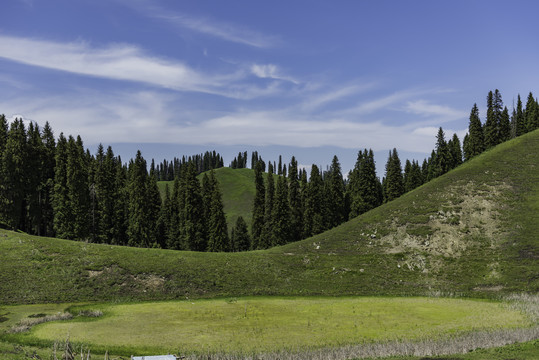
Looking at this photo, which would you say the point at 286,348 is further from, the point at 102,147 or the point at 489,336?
the point at 102,147

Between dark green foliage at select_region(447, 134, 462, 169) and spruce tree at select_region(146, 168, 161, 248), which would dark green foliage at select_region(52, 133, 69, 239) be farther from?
dark green foliage at select_region(447, 134, 462, 169)

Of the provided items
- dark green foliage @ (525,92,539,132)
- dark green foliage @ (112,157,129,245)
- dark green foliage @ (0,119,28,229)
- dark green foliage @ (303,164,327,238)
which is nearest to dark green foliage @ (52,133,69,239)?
dark green foliage @ (0,119,28,229)

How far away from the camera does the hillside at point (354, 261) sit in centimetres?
5259

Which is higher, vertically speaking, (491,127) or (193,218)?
(491,127)

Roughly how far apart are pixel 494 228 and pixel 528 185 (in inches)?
795

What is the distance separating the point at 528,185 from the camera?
82938mm

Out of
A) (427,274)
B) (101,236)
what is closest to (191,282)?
→ (427,274)

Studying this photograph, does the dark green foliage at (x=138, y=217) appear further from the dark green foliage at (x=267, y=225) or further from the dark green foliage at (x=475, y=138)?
the dark green foliage at (x=475, y=138)

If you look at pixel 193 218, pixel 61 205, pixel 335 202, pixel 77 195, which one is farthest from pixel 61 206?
pixel 335 202

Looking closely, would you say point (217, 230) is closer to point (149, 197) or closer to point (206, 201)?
point (206, 201)

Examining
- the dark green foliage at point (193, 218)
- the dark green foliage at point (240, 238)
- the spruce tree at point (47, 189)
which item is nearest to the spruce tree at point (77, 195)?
the spruce tree at point (47, 189)

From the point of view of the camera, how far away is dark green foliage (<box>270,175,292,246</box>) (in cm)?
10644

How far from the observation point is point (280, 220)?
10750cm

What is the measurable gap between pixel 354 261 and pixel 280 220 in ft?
141
